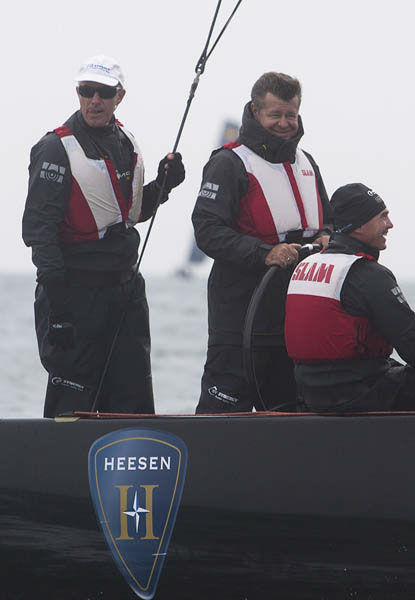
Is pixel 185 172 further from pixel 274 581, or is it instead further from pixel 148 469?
pixel 274 581

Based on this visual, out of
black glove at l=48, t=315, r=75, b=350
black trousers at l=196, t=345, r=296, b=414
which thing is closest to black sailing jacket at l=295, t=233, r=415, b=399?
→ black trousers at l=196, t=345, r=296, b=414

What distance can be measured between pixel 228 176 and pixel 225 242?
21 centimetres

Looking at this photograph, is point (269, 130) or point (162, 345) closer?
point (269, 130)

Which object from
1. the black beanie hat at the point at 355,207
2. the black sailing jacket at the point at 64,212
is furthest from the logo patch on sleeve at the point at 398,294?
the black sailing jacket at the point at 64,212

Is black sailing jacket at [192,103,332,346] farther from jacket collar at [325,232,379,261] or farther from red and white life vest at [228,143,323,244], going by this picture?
jacket collar at [325,232,379,261]

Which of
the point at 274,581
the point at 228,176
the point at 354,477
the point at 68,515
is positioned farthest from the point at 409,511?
the point at 228,176

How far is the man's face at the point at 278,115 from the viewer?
11.1 ft

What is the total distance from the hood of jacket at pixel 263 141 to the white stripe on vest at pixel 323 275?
2.02 feet

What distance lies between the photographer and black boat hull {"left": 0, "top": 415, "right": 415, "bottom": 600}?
273 cm

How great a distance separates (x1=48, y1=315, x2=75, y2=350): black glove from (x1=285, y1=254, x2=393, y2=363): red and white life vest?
0.83 meters

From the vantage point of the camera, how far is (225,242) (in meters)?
3.30

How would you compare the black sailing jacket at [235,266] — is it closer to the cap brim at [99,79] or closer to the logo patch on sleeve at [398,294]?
the cap brim at [99,79]

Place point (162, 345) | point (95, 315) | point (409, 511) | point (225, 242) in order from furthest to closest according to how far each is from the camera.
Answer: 1. point (162, 345)
2. point (95, 315)
3. point (225, 242)
4. point (409, 511)

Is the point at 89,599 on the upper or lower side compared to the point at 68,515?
lower
